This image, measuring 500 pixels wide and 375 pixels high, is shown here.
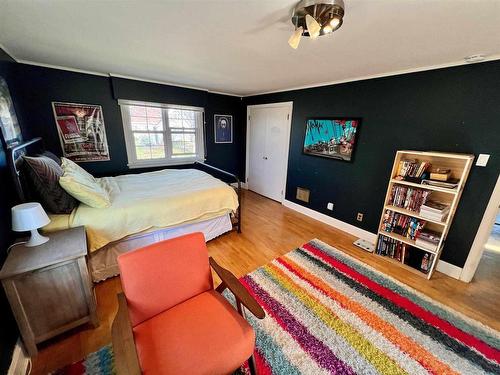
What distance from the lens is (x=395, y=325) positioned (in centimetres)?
164

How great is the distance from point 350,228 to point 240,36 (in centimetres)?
288

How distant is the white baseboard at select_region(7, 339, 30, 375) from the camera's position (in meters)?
1.18

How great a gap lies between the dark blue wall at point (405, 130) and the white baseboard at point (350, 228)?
66 mm

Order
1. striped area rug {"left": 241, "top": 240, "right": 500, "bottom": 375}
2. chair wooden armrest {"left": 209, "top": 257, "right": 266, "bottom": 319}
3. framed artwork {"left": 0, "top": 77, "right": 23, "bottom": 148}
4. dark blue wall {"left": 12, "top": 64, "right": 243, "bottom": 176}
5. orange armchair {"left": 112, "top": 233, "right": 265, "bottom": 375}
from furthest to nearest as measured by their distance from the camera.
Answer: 1. dark blue wall {"left": 12, "top": 64, "right": 243, "bottom": 176}
2. framed artwork {"left": 0, "top": 77, "right": 23, "bottom": 148}
3. striped area rug {"left": 241, "top": 240, "right": 500, "bottom": 375}
4. chair wooden armrest {"left": 209, "top": 257, "right": 266, "bottom": 319}
5. orange armchair {"left": 112, "top": 233, "right": 265, "bottom": 375}

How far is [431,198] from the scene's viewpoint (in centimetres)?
231

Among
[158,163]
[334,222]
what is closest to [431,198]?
[334,222]

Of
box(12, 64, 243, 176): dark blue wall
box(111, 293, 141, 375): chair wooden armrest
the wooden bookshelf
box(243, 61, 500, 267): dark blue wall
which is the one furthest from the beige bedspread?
the wooden bookshelf

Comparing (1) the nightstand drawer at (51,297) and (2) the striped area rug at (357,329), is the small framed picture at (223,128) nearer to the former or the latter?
(2) the striped area rug at (357,329)

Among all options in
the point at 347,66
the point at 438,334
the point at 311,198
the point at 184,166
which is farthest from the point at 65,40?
the point at 438,334

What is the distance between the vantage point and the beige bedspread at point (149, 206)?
181cm

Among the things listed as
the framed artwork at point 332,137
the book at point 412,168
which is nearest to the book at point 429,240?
the book at point 412,168

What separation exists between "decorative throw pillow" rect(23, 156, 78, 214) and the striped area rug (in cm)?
183

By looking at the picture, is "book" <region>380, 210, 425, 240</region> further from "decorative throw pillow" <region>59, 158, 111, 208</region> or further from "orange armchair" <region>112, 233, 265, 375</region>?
"decorative throw pillow" <region>59, 158, 111, 208</region>

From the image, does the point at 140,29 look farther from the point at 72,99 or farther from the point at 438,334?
the point at 438,334
